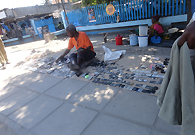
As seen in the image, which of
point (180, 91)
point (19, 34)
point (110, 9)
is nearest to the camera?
point (180, 91)

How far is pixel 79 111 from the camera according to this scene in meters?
2.52

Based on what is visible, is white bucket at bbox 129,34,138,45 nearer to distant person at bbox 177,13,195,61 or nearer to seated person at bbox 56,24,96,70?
seated person at bbox 56,24,96,70

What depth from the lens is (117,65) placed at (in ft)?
13.8

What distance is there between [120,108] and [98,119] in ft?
1.46

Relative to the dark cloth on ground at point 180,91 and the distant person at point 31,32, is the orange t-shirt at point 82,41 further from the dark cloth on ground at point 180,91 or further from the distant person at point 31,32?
the distant person at point 31,32

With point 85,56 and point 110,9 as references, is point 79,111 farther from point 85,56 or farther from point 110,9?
point 110,9

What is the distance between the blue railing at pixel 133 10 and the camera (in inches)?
257

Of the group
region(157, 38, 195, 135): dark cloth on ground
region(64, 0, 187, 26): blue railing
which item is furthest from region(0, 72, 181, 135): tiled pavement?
region(64, 0, 187, 26): blue railing

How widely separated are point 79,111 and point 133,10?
7267 mm

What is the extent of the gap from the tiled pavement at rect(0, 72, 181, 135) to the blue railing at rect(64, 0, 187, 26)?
582cm

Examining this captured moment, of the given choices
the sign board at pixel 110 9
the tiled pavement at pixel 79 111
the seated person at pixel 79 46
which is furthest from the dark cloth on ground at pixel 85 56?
the sign board at pixel 110 9

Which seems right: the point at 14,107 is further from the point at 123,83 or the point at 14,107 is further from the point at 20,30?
the point at 20,30

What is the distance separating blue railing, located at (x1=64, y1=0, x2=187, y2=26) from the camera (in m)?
6.54

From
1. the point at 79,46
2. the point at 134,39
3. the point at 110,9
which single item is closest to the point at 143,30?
the point at 134,39
